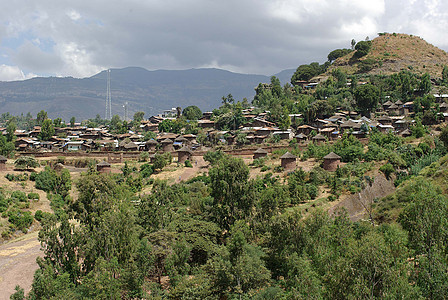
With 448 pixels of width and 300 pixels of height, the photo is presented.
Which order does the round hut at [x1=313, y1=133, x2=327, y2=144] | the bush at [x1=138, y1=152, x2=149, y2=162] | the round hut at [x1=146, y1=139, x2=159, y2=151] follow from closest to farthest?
1. the round hut at [x1=313, y1=133, x2=327, y2=144]
2. the bush at [x1=138, y1=152, x2=149, y2=162]
3. the round hut at [x1=146, y1=139, x2=159, y2=151]

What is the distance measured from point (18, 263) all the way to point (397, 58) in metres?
88.1

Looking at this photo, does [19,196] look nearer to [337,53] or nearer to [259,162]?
[259,162]

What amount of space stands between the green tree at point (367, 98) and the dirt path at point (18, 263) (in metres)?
48.8

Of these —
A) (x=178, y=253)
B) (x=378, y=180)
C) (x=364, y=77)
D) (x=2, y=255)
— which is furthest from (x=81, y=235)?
(x=364, y=77)

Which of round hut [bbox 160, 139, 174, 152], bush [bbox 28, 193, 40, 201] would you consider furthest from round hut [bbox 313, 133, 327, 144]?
bush [bbox 28, 193, 40, 201]

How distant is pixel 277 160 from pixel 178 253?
86.7 feet

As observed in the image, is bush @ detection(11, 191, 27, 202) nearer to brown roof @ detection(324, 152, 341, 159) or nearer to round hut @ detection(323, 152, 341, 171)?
round hut @ detection(323, 152, 341, 171)

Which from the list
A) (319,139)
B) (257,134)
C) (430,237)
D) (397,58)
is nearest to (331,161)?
(319,139)

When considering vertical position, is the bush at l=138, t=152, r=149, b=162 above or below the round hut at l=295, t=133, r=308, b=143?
below

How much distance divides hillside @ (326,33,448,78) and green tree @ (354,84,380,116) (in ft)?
90.9

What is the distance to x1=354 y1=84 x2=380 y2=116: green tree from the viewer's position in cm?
6012

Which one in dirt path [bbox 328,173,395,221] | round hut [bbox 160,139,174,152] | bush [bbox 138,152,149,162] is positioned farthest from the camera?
round hut [bbox 160,139,174,152]

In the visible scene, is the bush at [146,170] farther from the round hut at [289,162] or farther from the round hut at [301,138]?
the round hut at [301,138]

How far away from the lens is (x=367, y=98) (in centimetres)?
6000
